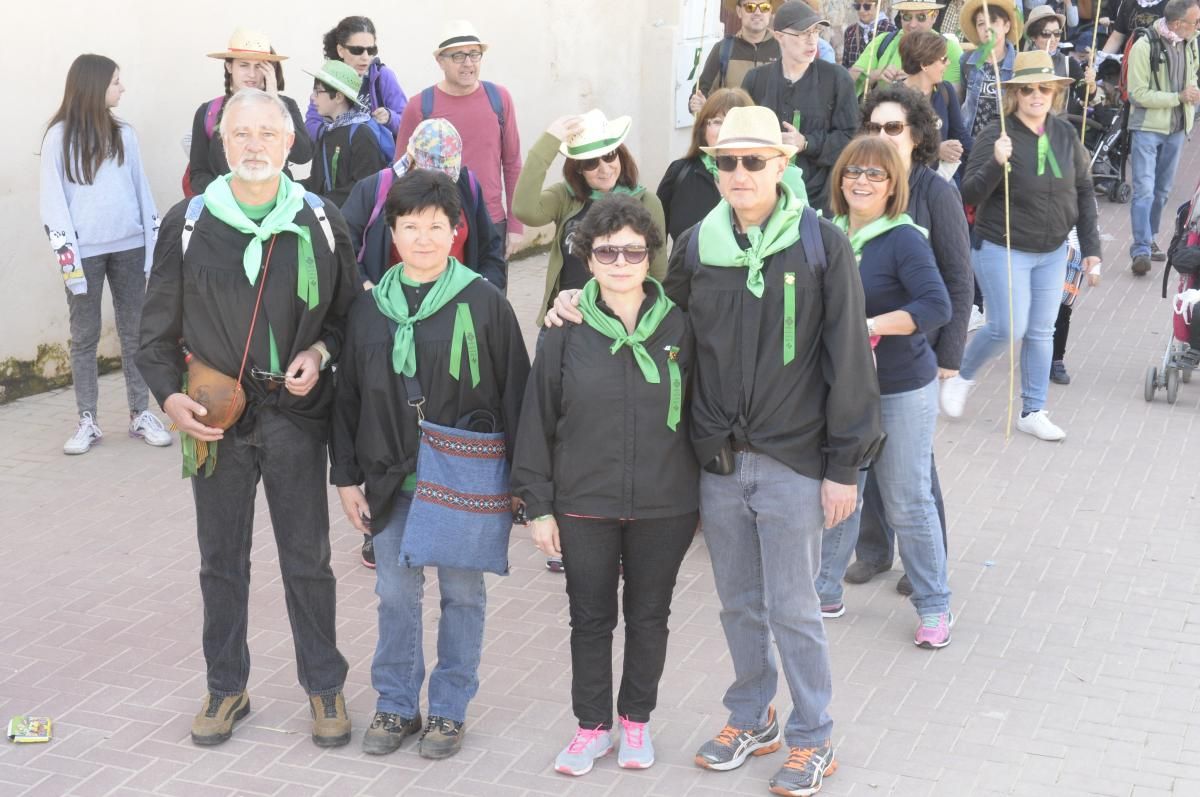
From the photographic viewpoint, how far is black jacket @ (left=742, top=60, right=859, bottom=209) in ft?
26.5

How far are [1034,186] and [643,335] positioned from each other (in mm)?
4249

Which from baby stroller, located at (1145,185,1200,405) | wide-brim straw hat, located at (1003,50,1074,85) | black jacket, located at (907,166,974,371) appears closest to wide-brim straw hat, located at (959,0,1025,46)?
baby stroller, located at (1145,185,1200,405)

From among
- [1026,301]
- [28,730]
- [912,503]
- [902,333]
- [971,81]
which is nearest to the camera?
[28,730]

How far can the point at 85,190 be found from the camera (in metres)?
7.89

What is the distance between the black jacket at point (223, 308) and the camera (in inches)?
187

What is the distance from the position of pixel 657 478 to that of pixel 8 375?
5.67m

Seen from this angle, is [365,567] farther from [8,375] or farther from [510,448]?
[8,375]

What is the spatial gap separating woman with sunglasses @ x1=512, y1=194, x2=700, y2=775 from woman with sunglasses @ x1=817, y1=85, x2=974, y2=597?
1.47 meters

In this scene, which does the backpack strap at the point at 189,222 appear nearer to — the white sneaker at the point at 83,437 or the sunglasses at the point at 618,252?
the sunglasses at the point at 618,252

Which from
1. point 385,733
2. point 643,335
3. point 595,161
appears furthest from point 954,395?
point 385,733

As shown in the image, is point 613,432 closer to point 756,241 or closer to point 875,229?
point 756,241

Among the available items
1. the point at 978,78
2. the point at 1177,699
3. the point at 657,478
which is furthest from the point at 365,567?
the point at 978,78

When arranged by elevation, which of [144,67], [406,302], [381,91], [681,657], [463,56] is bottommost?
[681,657]

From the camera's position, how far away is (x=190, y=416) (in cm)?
474
